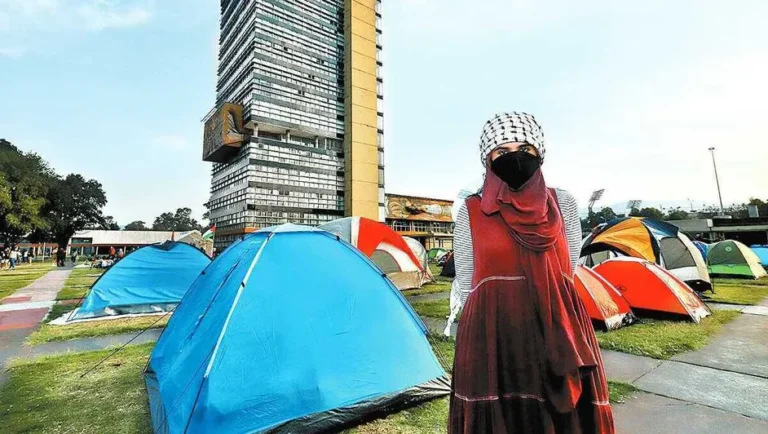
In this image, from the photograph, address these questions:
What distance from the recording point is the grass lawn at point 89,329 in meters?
6.01

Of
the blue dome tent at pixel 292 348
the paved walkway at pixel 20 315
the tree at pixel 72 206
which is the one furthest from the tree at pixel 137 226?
the blue dome tent at pixel 292 348

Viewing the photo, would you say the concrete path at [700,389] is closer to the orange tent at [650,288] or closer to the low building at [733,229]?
the orange tent at [650,288]

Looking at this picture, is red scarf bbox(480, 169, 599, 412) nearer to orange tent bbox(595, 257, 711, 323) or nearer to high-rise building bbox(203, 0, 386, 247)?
orange tent bbox(595, 257, 711, 323)

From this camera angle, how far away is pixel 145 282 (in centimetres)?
793

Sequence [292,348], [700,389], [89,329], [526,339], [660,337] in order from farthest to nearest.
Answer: [89,329], [660,337], [700,389], [292,348], [526,339]

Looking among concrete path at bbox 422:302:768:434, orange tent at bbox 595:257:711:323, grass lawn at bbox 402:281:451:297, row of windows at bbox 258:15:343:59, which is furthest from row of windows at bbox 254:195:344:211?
concrete path at bbox 422:302:768:434

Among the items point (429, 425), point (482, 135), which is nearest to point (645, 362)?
point (429, 425)

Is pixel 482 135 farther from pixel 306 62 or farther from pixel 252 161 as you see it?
pixel 306 62

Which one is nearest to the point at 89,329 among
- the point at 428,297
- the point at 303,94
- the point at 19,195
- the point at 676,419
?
the point at 428,297

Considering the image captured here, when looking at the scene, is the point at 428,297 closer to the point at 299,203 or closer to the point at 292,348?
the point at 292,348

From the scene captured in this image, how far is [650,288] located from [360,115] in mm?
47914

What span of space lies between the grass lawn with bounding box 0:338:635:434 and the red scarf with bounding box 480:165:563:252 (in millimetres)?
2059

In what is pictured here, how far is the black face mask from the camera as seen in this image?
1549 mm

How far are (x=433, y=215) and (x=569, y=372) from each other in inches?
2235
